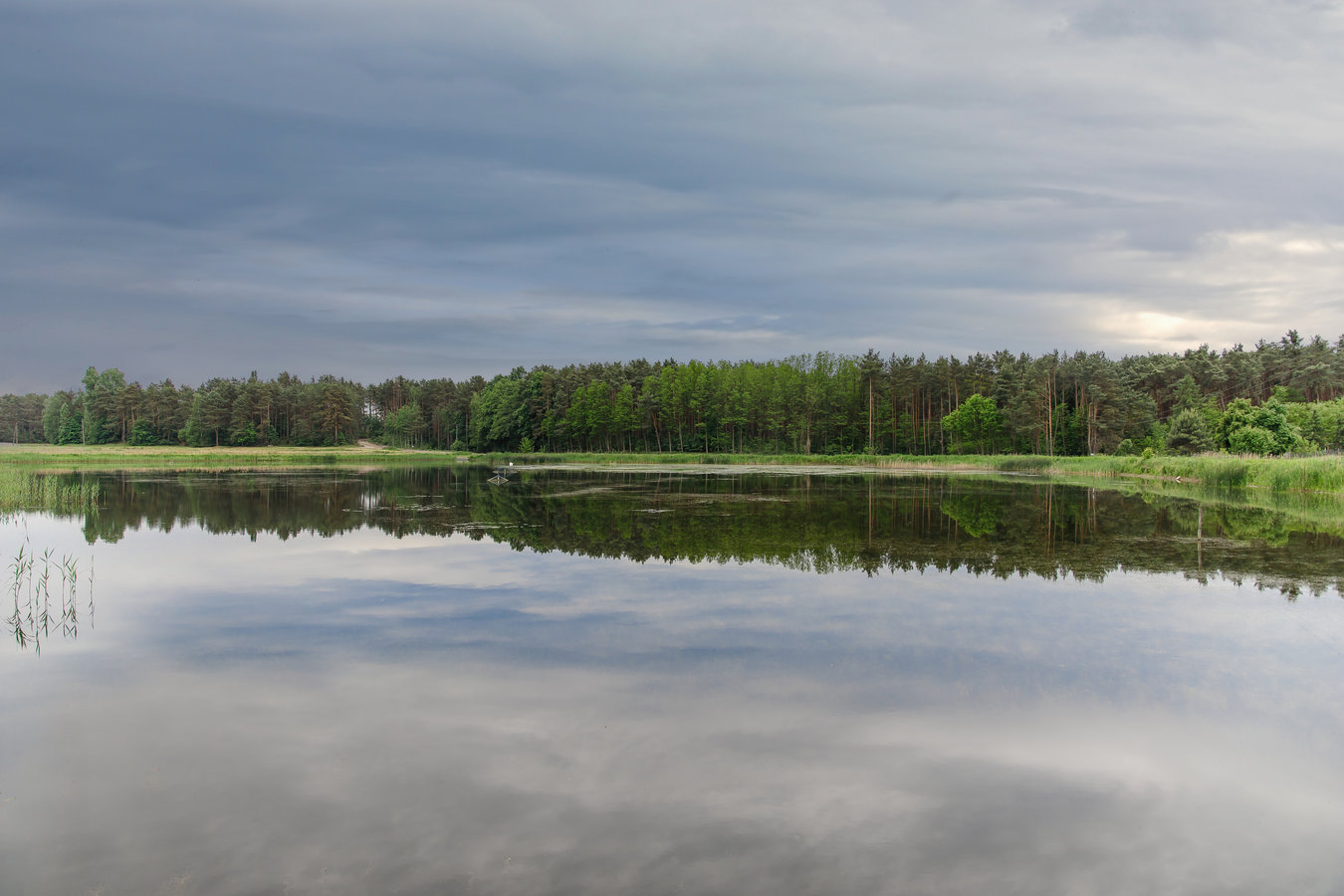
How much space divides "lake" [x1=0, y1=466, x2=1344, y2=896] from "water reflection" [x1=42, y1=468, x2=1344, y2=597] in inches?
20.5

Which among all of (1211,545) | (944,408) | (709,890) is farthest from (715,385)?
(709,890)

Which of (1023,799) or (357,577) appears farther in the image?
(357,577)

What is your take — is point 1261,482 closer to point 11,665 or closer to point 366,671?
point 366,671

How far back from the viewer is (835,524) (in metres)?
21.6

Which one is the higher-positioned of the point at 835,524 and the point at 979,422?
the point at 979,422

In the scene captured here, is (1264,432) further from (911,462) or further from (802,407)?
Answer: (802,407)

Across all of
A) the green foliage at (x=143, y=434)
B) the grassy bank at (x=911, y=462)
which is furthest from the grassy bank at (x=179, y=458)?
the green foliage at (x=143, y=434)

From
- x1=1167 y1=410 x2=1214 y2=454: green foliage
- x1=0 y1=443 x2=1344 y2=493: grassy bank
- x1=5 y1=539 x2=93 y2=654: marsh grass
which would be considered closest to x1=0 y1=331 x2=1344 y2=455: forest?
x1=1167 y1=410 x2=1214 y2=454: green foliage

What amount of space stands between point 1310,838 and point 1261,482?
3782 centimetres

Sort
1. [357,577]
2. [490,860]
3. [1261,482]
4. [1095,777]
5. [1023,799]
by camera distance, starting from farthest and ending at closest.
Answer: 1. [1261,482]
2. [357,577]
3. [1095,777]
4. [1023,799]
5. [490,860]

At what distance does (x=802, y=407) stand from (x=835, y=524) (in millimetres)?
74952

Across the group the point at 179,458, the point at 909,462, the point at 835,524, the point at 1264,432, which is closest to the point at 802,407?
the point at 909,462

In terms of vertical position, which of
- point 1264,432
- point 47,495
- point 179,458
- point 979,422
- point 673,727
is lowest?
point 673,727

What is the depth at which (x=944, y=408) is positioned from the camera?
3851 inches
